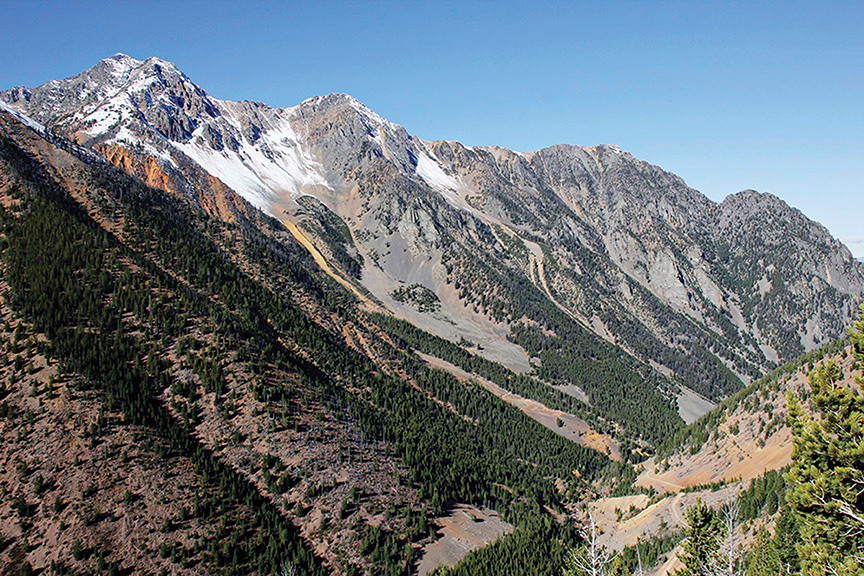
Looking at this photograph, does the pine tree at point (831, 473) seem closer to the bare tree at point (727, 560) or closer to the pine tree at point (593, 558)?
the bare tree at point (727, 560)

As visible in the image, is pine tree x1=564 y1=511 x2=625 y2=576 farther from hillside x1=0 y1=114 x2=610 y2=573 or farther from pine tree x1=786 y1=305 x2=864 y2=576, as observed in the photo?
hillside x1=0 y1=114 x2=610 y2=573

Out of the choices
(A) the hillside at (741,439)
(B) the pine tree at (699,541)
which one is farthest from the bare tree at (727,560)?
(A) the hillside at (741,439)

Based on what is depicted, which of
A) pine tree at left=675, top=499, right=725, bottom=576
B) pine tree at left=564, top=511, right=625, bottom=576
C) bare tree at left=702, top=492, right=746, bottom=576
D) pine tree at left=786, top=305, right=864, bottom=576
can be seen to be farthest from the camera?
pine tree at left=675, top=499, right=725, bottom=576

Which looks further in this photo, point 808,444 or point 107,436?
point 107,436

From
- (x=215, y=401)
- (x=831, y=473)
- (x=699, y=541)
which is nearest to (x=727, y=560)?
(x=699, y=541)

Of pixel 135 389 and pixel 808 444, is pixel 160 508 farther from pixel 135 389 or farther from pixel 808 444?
pixel 808 444

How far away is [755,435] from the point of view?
88438 millimetres

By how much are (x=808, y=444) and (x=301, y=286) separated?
13197 cm

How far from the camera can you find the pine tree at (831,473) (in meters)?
17.4

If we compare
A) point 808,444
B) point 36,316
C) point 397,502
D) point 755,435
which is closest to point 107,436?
point 36,316

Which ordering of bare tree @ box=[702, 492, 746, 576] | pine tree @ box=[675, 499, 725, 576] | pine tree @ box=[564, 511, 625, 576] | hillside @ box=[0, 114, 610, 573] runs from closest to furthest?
pine tree @ box=[564, 511, 625, 576] → bare tree @ box=[702, 492, 746, 576] → pine tree @ box=[675, 499, 725, 576] → hillside @ box=[0, 114, 610, 573]

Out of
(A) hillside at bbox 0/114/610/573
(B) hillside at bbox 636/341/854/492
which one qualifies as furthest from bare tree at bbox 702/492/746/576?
(B) hillside at bbox 636/341/854/492

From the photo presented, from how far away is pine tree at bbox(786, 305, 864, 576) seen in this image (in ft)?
57.1

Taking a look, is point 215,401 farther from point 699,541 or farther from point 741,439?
point 741,439
